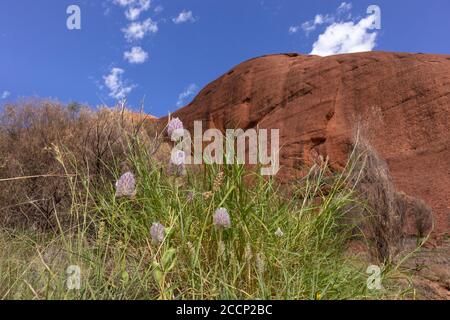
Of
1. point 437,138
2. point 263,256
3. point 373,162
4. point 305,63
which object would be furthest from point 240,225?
point 305,63

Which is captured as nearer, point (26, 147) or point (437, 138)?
point (26, 147)

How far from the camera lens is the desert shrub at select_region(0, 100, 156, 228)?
5078mm

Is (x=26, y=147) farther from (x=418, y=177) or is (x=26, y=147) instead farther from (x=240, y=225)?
(x=418, y=177)

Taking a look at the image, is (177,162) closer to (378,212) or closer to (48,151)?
(48,151)

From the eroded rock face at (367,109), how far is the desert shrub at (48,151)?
720 centimetres

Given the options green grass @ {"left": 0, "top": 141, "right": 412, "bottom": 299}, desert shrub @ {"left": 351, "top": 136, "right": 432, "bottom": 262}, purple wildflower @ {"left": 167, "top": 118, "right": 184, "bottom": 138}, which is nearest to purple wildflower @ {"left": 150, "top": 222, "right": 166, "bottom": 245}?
green grass @ {"left": 0, "top": 141, "right": 412, "bottom": 299}

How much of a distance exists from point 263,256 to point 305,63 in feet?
67.6

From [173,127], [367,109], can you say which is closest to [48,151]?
[173,127]

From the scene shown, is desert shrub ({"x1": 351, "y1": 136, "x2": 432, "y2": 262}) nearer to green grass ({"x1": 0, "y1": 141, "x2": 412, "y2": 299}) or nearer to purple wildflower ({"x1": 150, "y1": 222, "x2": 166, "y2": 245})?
green grass ({"x1": 0, "y1": 141, "x2": 412, "y2": 299})

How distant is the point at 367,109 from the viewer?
57.6ft

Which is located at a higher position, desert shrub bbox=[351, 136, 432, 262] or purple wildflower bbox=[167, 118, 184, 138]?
purple wildflower bbox=[167, 118, 184, 138]

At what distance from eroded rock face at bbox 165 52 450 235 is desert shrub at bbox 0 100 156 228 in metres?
7.20
